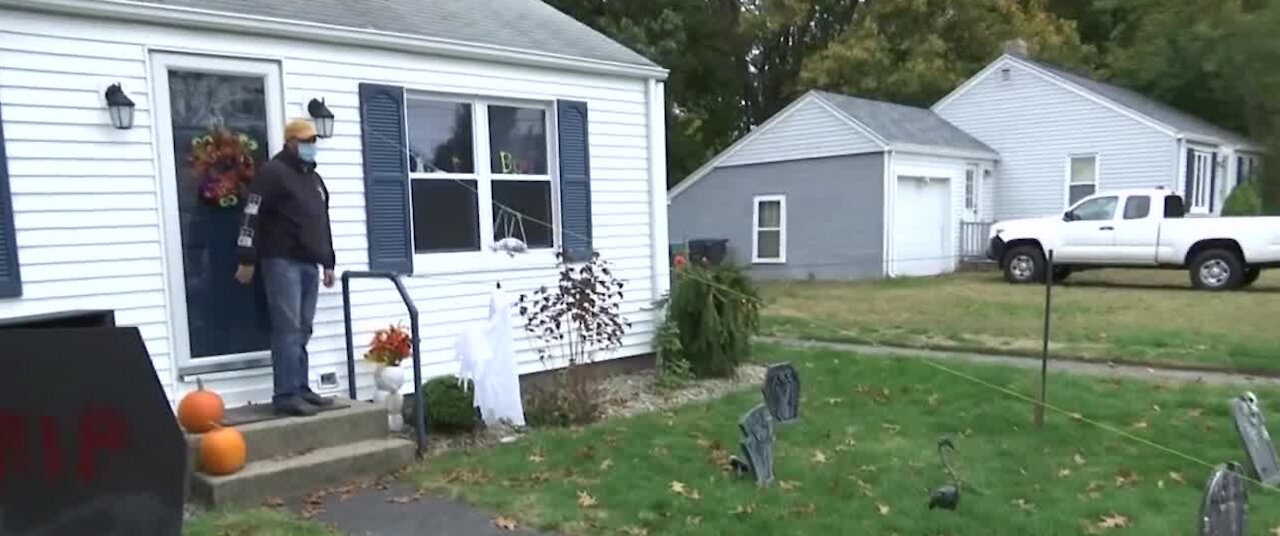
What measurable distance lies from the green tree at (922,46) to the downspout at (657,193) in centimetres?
1801


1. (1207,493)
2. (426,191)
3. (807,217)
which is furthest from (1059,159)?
(1207,493)

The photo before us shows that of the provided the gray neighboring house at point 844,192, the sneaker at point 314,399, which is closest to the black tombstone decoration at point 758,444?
the sneaker at point 314,399

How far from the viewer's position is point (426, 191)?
22.8 ft

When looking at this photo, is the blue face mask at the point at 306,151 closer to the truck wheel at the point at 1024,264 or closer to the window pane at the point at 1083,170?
the truck wheel at the point at 1024,264

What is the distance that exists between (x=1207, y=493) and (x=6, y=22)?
610 centimetres

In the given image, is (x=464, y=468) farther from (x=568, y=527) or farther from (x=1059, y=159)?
(x=1059, y=159)

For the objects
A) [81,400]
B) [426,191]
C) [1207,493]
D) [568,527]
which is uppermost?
[426,191]

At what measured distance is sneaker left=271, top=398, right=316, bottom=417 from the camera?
5.49 metres

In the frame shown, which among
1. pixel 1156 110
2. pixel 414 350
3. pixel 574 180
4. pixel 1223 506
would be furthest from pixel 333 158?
pixel 1156 110

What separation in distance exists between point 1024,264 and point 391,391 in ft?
42.5

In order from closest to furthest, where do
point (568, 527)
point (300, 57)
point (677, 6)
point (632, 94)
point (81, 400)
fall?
1. point (81, 400)
2. point (568, 527)
3. point (300, 57)
4. point (632, 94)
5. point (677, 6)

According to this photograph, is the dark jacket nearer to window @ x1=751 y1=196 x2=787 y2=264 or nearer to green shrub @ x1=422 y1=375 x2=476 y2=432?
green shrub @ x1=422 y1=375 x2=476 y2=432

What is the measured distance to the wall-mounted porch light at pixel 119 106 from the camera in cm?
522

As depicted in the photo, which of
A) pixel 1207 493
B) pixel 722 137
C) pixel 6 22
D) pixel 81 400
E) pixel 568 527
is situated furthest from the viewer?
pixel 722 137
